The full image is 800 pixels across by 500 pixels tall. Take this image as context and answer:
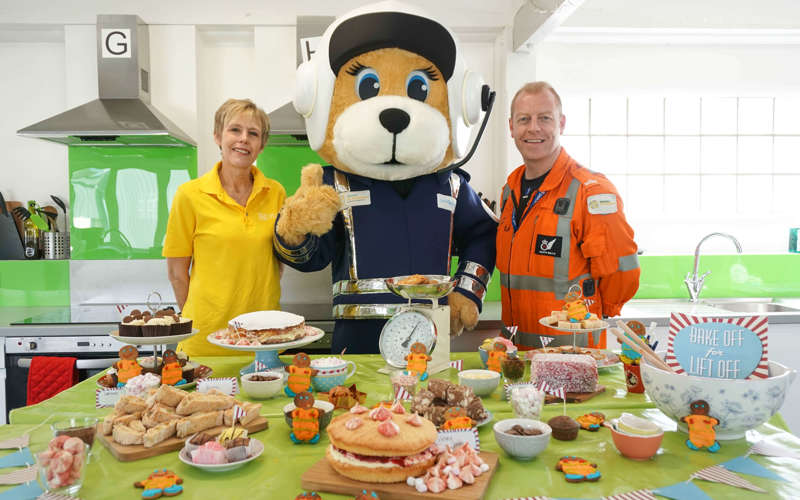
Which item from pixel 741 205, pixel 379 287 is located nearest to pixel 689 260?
pixel 741 205

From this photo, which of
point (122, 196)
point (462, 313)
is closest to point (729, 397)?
point (462, 313)

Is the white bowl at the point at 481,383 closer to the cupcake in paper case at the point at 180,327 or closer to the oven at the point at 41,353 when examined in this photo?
the cupcake in paper case at the point at 180,327

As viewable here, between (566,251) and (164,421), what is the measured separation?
1536 mm

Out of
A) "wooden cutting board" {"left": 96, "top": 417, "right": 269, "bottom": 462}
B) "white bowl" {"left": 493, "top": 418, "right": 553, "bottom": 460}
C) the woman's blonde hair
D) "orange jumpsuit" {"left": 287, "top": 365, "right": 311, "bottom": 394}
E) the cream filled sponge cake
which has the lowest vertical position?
"wooden cutting board" {"left": 96, "top": 417, "right": 269, "bottom": 462}

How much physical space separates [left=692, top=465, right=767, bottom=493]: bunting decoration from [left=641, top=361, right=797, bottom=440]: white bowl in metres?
0.13

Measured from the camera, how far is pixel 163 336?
1.57m

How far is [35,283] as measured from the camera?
3555 millimetres

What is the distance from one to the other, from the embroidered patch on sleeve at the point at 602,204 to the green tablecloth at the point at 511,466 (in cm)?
96

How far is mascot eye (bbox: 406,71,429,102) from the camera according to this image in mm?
2017

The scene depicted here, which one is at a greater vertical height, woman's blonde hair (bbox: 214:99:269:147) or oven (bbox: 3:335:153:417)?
woman's blonde hair (bbox: 214:99:269:147)

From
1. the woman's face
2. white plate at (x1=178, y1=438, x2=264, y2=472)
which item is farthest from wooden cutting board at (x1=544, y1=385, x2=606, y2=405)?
the woman's face

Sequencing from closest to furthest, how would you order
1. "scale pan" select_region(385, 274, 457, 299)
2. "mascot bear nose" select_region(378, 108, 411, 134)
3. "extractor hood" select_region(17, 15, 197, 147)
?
"scale pan" select_region(385, 274, 457, 299) → "mascot bear nose" select_region(378, 108, 411, 134) → "extractor hood" select_region(17, 15, 197, 147)

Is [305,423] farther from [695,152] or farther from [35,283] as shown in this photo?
[695,152]

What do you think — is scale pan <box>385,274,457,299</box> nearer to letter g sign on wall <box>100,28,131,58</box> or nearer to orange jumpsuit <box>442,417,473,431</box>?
orange jumpsuit <box>442,417,473,431</box>
